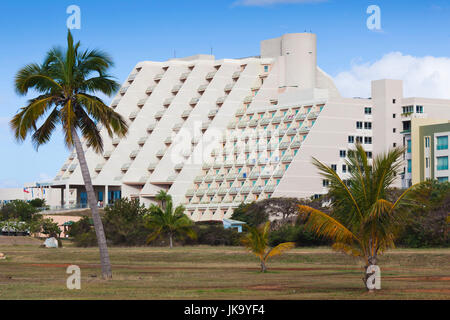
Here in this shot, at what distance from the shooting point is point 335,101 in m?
115

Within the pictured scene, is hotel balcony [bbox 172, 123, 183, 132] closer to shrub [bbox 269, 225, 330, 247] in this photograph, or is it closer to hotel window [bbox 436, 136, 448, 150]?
hotel window [bbox 436, 136, 448, 150]

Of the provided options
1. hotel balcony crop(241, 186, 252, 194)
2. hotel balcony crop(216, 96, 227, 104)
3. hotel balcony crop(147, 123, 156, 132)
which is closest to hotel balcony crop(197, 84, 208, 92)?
hotel balcony crop(216, 96, 227, 104)

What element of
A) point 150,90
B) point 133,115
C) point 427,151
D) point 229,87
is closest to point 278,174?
point 427,151

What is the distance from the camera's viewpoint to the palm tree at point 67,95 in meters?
37.4

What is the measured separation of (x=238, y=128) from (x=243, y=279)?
91.5 meters

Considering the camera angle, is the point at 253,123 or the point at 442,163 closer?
the point at 442,163

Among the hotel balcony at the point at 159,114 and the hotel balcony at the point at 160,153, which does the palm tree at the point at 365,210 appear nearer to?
the hotel balcony at the point at 160,153

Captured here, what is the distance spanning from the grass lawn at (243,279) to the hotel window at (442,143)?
158 ft

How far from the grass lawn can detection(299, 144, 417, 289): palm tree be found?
1.72m

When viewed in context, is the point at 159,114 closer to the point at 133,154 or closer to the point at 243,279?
the point at 133,154

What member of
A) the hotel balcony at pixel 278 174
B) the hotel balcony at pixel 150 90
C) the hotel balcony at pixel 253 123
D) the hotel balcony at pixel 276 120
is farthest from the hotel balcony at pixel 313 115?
the hotel balcony at pixel 150 90

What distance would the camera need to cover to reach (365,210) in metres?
30.1

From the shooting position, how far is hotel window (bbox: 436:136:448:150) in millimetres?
101312
